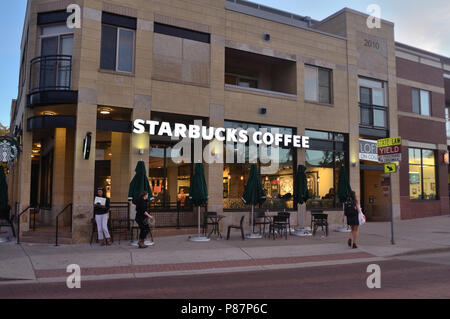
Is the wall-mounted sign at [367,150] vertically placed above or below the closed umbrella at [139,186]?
above

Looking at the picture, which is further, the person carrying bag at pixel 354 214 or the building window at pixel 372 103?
the building window at pixel 372 103

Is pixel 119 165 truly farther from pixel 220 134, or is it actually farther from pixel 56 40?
pixel 56 40

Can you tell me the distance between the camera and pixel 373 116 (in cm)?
2203

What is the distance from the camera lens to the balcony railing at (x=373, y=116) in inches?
855

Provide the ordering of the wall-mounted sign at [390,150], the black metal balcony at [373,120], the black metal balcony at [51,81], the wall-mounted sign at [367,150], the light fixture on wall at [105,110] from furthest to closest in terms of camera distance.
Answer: the black metal balcony at [373,120] < the wall-mounted sign at [367,150] < the light fixture on wall at [105,110] < the black metal balcony at [51,81] < the wall-mounted sign at [390,150]

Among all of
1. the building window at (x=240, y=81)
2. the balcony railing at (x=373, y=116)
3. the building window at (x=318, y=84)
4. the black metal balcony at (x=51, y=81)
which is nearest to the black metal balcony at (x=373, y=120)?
the balcony railing at (x=373, y=116)

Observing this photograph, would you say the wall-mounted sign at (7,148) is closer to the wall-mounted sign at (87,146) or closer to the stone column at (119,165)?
the wall-mounted sign at (87,146)

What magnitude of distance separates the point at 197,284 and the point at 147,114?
346 inches

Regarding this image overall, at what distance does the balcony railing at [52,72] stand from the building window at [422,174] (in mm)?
18903

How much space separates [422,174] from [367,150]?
16.3ft

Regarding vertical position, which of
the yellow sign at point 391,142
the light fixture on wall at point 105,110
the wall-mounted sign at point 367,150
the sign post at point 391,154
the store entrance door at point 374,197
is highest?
the light fixture on wall at point 105,110

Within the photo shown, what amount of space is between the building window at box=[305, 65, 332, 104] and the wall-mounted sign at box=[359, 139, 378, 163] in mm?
2987

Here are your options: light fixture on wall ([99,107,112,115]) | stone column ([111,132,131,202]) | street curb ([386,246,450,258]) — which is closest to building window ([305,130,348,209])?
street curb ([386,246,450,258])

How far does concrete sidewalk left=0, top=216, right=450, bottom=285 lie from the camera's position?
9875 mm
